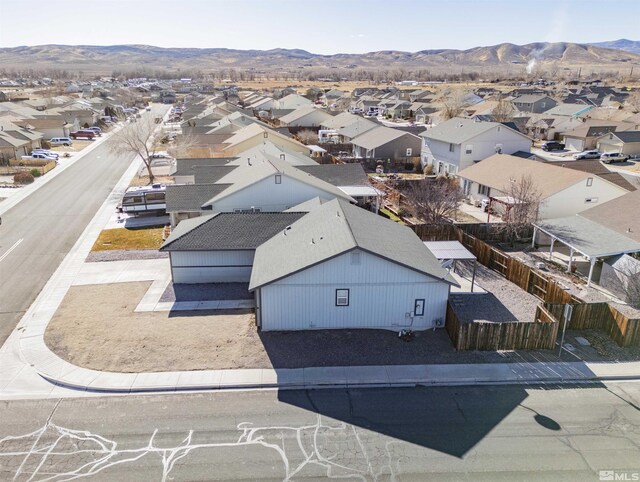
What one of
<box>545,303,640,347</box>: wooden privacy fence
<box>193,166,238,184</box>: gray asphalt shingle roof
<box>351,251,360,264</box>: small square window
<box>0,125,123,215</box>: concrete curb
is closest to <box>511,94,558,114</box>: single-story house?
<box>193,166,238,184</box>: gray asphalt shingle roof

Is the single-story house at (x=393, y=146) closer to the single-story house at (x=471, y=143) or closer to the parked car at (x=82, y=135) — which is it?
the single-story house at (x=471, y=143)

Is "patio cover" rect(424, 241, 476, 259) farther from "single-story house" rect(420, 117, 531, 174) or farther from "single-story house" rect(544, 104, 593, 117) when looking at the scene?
"single-story house" rect(544, 104, 593, 117)

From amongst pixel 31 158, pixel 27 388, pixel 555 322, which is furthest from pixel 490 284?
pixel 31 158

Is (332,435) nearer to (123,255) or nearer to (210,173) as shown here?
(123,255)

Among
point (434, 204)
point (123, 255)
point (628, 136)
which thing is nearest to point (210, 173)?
point (123, 255)

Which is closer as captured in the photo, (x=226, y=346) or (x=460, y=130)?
(x=226, y=346)

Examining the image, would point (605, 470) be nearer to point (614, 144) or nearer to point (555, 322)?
point (555, 322)
